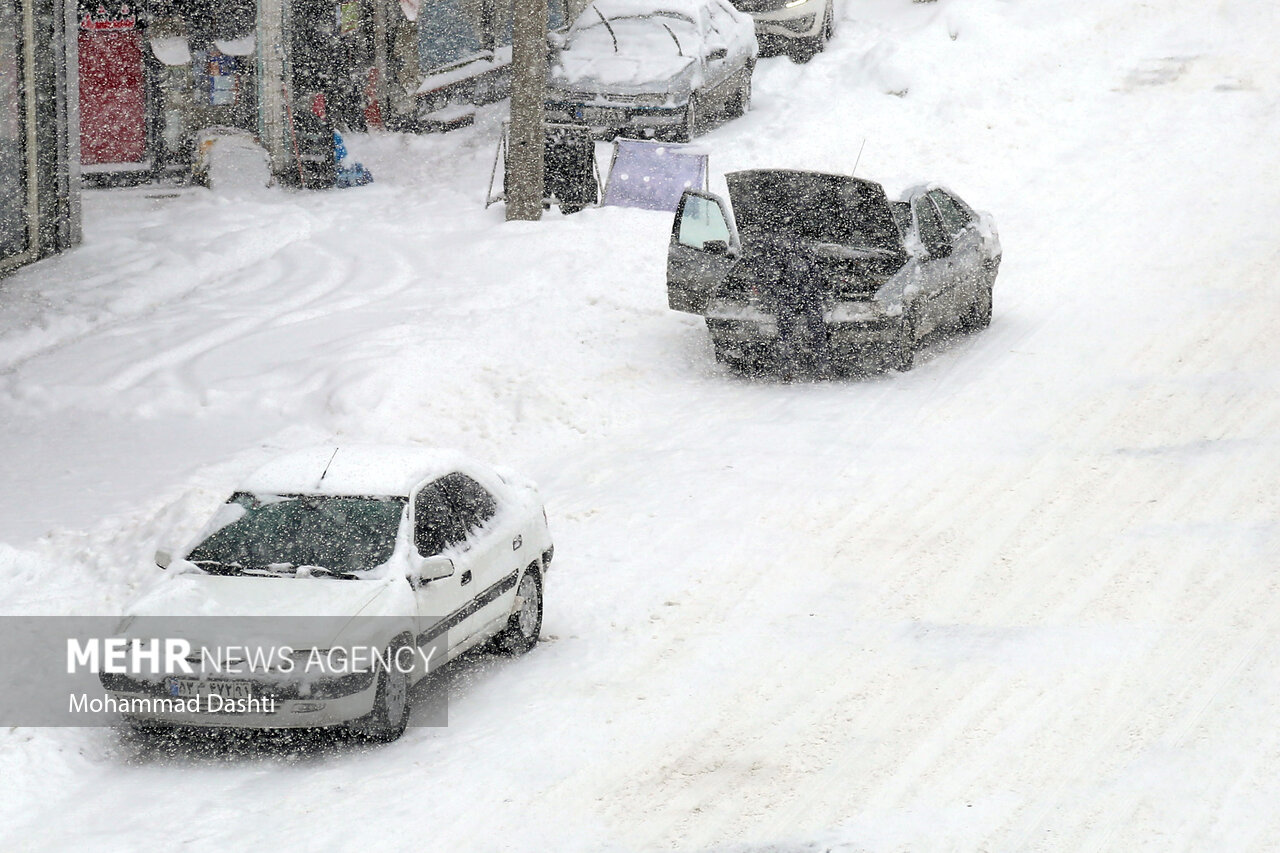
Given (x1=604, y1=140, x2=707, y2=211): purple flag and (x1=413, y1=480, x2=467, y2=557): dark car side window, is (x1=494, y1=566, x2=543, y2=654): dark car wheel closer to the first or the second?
(x1=413, y1=480, x2=467, y2=557): dark car side window

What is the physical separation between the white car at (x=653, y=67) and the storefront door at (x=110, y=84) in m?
5.65

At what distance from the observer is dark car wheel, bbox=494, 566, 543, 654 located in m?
10.3

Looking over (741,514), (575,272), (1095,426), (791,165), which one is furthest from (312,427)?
(791,165)

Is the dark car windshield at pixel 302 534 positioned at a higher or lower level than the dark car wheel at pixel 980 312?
higher

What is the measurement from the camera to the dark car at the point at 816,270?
1554cm

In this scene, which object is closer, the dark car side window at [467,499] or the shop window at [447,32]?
the dark car side window at [467,499]

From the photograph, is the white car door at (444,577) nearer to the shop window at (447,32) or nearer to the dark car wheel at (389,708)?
the dark car wheel at (389,708)

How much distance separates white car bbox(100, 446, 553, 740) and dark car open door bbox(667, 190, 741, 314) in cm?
609

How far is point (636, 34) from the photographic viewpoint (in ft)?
75.2

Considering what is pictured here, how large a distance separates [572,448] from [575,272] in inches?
158

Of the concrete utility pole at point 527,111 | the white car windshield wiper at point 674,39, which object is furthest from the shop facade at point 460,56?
Result: the concrete utility pole at point 527,111

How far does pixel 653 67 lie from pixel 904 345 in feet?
25.4

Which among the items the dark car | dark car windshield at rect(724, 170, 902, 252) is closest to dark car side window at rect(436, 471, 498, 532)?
the dark car

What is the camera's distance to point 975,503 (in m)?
12.6
